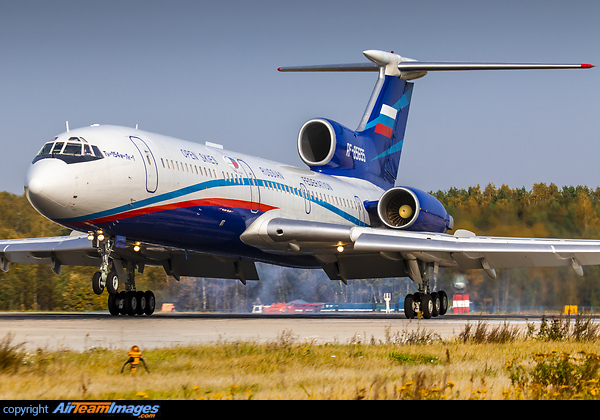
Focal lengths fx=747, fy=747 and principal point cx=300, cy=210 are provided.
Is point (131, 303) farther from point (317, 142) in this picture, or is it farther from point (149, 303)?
point (317, 142)

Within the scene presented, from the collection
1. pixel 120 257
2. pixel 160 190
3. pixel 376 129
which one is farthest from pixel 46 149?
pixel 376 129

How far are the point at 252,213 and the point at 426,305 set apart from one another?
21.6 ft

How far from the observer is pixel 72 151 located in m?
16.5

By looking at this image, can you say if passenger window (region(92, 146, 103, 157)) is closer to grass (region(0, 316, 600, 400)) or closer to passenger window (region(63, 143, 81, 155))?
passenger window (region(63, 143, 81, 155))

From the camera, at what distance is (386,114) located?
30.8 m

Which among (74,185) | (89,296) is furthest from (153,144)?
(89,296)

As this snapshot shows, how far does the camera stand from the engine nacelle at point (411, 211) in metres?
24.2

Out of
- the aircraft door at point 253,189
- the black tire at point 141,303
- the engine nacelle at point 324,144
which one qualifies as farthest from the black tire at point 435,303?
the black tire at point 141,303

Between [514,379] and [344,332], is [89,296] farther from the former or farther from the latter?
[514,379]

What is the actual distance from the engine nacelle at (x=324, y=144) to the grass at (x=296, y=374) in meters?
16.1

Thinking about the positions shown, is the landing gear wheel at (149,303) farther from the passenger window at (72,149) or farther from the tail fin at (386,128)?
the tail fin at (386,128)

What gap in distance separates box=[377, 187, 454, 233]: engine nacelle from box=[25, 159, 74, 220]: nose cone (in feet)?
38.6

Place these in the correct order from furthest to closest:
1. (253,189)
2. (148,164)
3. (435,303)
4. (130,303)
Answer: (435,303) → (130,303) → (253,189) → (148,164)
